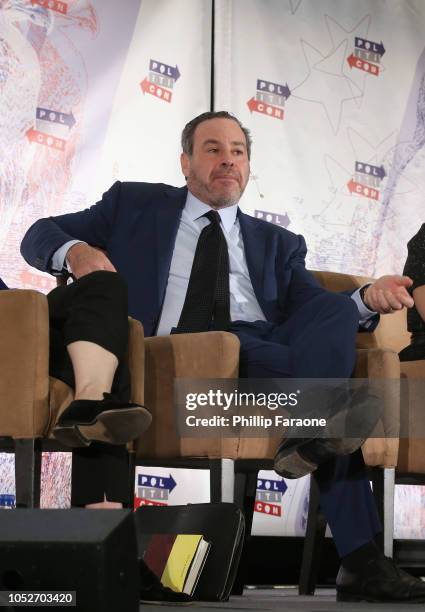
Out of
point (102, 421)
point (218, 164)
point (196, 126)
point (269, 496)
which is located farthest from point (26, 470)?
point (269, 496)

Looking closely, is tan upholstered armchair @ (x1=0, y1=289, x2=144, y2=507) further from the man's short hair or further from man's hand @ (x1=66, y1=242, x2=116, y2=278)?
the man's short hair

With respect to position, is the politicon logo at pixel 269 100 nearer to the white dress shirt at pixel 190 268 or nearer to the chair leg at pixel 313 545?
the white dress shirt at pixel 190 268

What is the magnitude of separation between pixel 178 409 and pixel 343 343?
0.47 metres

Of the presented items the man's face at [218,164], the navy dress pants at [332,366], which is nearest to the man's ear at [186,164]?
the man's face at [218,164]

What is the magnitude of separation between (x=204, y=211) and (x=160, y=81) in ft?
3.41

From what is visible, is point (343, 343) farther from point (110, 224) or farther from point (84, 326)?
point (110, 224)

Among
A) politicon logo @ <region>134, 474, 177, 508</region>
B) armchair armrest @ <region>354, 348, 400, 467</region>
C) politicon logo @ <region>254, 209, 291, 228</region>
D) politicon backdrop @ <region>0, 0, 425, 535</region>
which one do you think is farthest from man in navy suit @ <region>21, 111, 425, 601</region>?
politicon logo @ <region>134, 474, 177, 508</region>

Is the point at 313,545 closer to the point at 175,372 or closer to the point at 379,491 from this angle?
the point at 379,491

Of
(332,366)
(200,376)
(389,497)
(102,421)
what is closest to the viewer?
(102,421)

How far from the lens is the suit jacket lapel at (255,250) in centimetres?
286

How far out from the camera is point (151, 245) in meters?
2.86

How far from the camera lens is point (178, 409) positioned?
251 cm

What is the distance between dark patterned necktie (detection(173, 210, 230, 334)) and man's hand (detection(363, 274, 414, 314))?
0.43m

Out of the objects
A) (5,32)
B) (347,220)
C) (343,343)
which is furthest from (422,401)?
(5,32)
